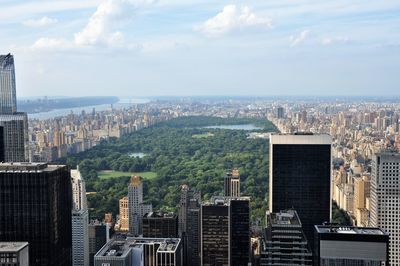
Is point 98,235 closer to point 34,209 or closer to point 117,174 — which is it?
point 34,209

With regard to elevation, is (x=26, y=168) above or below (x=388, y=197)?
above

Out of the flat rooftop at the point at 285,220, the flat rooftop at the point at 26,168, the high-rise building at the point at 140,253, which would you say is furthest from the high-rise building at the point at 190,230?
the flat rooftop at the point at 26,168

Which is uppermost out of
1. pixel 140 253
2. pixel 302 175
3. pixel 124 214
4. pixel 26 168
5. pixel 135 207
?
pixel 26 168

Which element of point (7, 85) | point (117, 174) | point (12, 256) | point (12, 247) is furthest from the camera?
point (117, 174)

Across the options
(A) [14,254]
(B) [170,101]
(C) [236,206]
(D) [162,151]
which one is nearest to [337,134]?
(D) [162,151]

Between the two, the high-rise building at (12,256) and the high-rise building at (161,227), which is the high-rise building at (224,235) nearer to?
the high-rise building at (161,227)

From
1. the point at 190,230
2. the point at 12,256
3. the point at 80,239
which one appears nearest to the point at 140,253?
the point at 12,256
